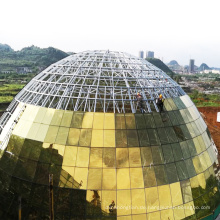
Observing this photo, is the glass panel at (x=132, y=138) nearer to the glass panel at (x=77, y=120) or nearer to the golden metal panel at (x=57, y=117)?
the glass panel at (x=77, y=120)

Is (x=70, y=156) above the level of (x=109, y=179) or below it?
above

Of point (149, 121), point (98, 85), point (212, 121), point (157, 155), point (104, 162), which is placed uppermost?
point (98, 85)

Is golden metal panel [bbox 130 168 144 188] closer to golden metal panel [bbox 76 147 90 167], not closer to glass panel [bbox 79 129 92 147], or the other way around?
golden metal panel [bbox 76 147 90 167]

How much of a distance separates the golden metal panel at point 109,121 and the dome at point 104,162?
9cm

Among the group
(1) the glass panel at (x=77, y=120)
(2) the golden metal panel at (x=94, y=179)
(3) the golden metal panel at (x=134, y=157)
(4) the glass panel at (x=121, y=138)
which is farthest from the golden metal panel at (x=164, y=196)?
(1) the glass panel at (x=77, y=120)

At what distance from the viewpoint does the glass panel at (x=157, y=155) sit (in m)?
19.3

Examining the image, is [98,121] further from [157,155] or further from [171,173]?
[171,173]

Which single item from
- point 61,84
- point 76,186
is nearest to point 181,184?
point 76,186

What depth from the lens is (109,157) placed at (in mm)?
18688

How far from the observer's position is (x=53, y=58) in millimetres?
198000

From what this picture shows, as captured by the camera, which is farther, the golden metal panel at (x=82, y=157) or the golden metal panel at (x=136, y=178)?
the golden metal panel at (x=82, y=157)

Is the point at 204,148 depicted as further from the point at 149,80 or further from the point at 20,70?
the point at 20,70

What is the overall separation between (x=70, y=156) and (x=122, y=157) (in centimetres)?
449

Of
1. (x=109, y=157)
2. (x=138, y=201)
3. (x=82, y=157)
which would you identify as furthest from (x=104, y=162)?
(x=138, y=201)
